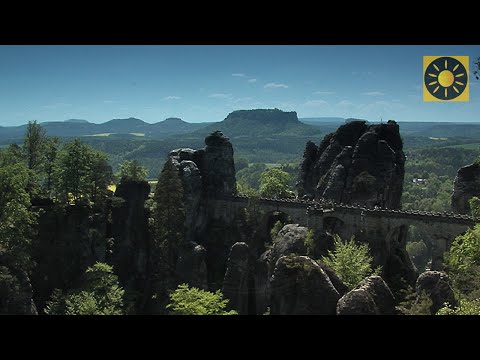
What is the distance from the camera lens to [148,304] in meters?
54.7

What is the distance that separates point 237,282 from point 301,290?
85.0 ft

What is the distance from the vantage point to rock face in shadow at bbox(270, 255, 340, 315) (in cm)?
2219

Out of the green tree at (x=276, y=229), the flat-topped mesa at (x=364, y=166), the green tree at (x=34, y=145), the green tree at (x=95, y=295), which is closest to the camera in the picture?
the green tree at (x=95, y=295)

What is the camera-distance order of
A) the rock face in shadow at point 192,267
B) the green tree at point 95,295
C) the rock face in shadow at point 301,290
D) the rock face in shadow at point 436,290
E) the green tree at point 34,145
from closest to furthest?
the rock face in shadow at point 301,290, the rock face in shadow at point 436,290, the green tree at point 95,295, the rock face in shadow at point 192,267, the green tree at point 34,145

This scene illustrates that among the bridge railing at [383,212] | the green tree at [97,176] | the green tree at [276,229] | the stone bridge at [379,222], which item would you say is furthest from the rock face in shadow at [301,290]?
the green tree at [97,176]

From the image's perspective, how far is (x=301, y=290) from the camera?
22.9 meters

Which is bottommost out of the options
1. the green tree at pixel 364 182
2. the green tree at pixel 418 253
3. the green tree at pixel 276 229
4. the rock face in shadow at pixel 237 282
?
the green tree at pixel 418 253

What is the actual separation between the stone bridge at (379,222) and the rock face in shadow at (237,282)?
28.3 ft

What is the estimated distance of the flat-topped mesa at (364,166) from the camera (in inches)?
2326

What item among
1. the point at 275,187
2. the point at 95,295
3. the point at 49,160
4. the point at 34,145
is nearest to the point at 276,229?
the point at 275,187

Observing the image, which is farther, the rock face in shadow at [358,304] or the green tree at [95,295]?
the green tree at [95,295]

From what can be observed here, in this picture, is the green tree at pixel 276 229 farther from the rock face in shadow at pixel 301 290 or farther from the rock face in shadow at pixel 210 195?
the rock face in shadow at pixel 301 290
